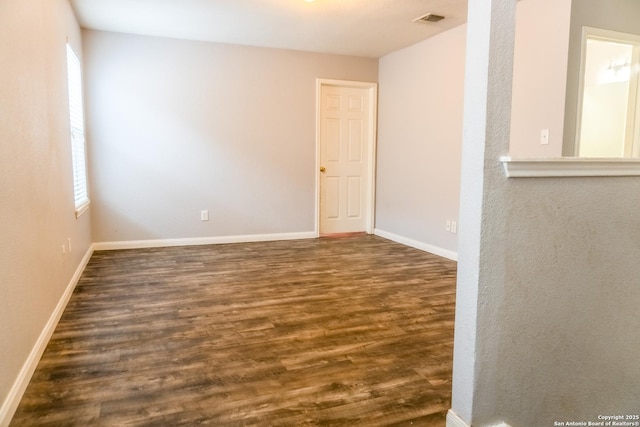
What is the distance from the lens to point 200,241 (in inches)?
213

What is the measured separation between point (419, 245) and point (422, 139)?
4.20 feet

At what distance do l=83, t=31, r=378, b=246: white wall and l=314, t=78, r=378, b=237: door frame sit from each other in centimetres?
7

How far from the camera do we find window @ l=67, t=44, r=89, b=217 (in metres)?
3.91

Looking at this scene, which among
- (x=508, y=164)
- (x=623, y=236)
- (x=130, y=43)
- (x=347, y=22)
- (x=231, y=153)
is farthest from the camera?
(x=231, y=153)


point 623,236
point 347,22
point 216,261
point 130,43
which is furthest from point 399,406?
point 130,43

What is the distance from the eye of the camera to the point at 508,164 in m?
1.57

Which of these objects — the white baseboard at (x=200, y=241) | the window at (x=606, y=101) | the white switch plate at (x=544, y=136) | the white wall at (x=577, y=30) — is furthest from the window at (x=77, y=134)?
the window at (x=606, y=101)

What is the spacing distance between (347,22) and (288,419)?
3.84 m

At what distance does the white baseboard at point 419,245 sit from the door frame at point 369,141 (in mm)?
272

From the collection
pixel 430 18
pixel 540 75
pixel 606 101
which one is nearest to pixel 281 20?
pixel 430 18

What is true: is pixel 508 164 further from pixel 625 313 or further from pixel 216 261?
pixel 216 261

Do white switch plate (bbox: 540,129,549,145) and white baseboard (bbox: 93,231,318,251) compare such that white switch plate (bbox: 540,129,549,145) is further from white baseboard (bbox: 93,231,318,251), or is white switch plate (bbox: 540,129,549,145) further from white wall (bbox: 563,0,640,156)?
white baseboard (bbox: 93,231,318,251)

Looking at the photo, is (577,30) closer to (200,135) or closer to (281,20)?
(281,20)

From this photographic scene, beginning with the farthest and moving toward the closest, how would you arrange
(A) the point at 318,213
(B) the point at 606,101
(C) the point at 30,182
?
(A) the point at 318,213, (B) the point at 606,101, (C) the point at 30,182
